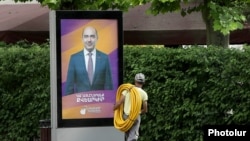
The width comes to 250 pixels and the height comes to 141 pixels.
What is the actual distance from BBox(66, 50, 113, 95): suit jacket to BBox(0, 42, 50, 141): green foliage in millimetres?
3778

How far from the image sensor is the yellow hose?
9.14 meters

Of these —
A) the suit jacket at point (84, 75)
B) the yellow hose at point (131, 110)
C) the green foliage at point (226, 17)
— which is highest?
the green foliage at point (226, 17)

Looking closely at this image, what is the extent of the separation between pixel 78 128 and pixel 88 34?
1.30 m

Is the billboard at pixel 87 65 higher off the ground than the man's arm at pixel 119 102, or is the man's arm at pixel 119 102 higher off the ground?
the billboard at pixel 87 65

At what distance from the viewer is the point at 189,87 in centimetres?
1125

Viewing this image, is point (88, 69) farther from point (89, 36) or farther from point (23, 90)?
point (23, 90)

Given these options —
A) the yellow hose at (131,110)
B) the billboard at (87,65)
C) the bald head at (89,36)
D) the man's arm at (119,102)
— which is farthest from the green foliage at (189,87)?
the bald head at (89,36)

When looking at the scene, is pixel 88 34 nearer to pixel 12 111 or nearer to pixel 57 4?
pixel 57 4

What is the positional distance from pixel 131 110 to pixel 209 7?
11.5 feet

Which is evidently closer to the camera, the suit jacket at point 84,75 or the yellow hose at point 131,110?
the suit jacket at point 84,75

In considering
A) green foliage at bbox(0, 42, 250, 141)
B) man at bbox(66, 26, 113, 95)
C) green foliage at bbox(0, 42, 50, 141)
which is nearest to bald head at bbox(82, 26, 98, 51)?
man at bbox(66, 26, 113, 95)

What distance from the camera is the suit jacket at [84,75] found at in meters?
8.75

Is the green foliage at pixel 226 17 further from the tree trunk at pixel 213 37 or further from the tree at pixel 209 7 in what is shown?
the tree trunk at pixel 213 37

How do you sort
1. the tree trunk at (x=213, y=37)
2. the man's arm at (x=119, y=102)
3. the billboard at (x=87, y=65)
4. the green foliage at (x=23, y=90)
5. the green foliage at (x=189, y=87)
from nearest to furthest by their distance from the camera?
the billboard at (x=87, y=65), the man's arm at (x=119, y=102), the green foliage at (x=189, y=87), the green foliage at (x=23, y=90), the tree trunk at (x=213, y=37)
